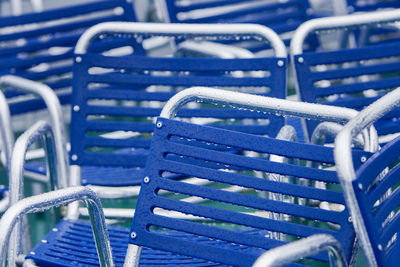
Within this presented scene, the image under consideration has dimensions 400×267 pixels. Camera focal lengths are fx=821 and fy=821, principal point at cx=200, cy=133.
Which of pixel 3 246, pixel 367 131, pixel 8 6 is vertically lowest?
pixel 3 246

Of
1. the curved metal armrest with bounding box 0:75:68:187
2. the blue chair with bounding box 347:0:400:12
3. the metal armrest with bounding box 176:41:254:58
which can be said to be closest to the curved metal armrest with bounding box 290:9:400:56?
the metal armrest with bounding box 176:41:254:58

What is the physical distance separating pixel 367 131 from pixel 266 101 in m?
0.37

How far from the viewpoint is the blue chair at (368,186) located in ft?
5.57

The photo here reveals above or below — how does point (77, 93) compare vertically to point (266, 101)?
above

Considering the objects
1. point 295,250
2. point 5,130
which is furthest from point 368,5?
point 295,250

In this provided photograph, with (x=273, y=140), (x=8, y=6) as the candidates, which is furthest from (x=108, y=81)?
(x=8, y=6)

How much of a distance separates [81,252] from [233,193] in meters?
0.57

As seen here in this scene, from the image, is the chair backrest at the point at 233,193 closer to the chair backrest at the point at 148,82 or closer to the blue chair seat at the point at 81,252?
the blue chair seat at the point at 81,252

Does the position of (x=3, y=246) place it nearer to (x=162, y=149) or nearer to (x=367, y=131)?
(x=162, y=149)

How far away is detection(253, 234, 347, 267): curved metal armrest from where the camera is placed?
156 centimetres

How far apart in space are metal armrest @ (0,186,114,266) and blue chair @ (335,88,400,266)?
651 mm

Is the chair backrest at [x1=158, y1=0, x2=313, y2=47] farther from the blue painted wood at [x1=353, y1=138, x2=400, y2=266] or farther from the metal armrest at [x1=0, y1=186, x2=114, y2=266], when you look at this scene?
the blue painted wood at [x1=353, y1=138, x2=400, y2=266]

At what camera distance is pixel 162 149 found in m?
2.10

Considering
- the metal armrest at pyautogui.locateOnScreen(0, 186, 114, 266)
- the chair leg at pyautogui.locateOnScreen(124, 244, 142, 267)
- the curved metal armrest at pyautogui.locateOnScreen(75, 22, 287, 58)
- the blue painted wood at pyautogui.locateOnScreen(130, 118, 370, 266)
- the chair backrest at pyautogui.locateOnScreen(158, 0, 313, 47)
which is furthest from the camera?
the chair backrest at pyautogui.locateOnScreen(158, 0, 313, 47)
